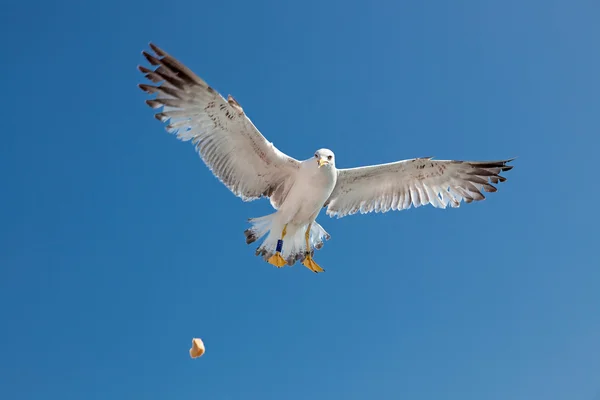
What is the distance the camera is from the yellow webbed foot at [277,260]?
971 centimetres

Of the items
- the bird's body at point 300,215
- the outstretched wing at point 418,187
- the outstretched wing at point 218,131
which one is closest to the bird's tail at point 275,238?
the bird's body at point 300,215

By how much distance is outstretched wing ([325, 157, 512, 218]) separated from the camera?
10.3 m

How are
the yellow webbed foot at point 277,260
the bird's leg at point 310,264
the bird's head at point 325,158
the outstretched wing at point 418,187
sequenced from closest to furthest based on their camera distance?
1. the bird's head at point 325,158
2. the yellow webbed foot at point 277,260
3. the bird's leg at point 310,264
4. the outstretched wing at point 418,187

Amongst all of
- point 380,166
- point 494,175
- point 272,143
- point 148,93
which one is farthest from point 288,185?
point 494,175

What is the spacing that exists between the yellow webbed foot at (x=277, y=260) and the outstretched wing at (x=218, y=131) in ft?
3.15

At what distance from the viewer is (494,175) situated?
1052 centimetres

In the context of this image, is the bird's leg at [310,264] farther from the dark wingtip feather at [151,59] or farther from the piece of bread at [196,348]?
the dark wingtip feather at [151,59]

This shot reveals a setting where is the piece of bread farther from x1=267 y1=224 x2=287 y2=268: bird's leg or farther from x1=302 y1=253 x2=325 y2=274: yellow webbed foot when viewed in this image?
x1=302 y1=253 x2=325 y2=274: yellow webbed foot

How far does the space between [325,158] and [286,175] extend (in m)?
1.01

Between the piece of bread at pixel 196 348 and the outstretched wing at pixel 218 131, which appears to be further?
the outstretched wing at pixel 218 131

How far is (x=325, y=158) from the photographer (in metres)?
8.90

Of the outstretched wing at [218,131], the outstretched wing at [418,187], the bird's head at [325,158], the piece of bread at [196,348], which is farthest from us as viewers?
the outstretched wing at [418,187]

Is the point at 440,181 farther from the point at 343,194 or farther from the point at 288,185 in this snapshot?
the point at 288,185

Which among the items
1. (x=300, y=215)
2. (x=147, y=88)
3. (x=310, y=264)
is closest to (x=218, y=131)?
(x=147, y=88)
